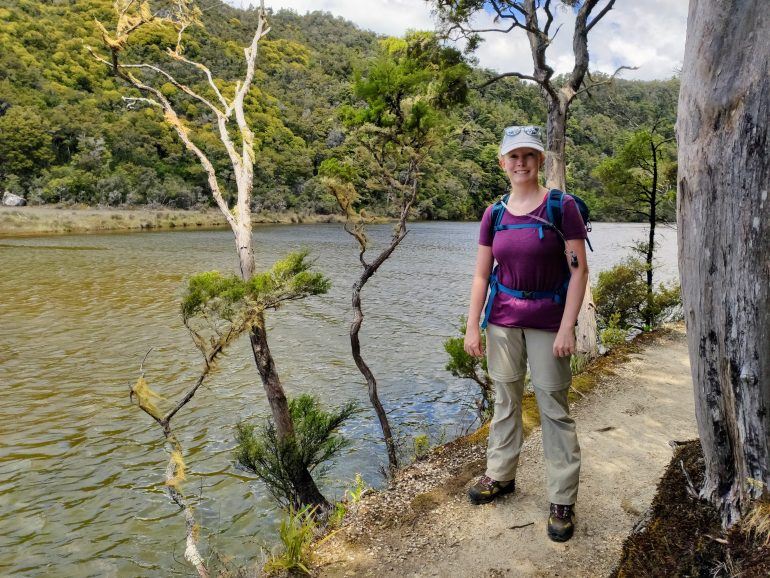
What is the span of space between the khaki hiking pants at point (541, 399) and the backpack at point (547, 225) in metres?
0.19

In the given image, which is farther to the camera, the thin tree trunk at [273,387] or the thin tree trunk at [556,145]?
the thin tree trunk at [556,145]

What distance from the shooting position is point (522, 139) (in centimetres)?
269

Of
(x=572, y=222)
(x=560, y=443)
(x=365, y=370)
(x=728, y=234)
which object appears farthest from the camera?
(x=365, y=370)

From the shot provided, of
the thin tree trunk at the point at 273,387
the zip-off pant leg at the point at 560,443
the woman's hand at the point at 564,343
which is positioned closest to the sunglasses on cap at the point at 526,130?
the woman's hand at the point at 564,343

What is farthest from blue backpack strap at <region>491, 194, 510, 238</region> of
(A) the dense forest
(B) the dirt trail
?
(A) the dense forest

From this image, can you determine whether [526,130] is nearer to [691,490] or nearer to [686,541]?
[691,490]

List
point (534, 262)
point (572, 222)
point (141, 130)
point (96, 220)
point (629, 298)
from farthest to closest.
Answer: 1. point (141, 130)
2. point (96, 220)
3. point (629, 298)
4. point (534, 262)
5. point (572, 222)

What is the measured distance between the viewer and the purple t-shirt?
2562 mm

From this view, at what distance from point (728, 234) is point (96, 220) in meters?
45.2

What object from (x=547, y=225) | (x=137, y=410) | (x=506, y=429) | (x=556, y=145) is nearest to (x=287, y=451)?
(x=506, y=429)

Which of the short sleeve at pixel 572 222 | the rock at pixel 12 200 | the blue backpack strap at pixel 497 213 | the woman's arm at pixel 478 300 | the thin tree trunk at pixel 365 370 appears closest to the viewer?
the short sleeve at pixel 572 222

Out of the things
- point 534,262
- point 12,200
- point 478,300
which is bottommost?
point 478,300

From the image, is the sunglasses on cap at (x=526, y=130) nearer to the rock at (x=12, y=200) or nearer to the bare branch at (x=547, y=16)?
the bare branch at (x=547, y=16)

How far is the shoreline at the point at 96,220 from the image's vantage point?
1405 inches
